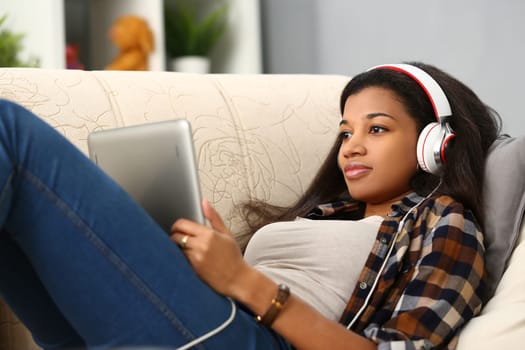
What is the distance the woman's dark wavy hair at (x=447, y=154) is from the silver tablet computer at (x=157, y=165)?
46cm

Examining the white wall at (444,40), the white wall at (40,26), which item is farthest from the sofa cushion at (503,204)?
the white wall at (40,26)

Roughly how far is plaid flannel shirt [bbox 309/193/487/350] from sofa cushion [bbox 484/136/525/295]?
2.3 inches

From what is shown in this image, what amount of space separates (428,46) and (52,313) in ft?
4.58

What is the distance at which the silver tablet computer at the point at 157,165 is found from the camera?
3.04 ft

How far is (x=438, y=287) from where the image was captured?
1.03 meters

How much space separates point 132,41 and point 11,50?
0.42 meters

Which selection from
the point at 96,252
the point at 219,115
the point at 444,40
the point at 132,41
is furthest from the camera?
the point at 132,41

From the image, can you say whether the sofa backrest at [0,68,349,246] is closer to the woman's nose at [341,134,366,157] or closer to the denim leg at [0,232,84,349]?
the woman's nose at [341,134,366,157]

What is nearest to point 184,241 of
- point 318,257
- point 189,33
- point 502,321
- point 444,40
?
point 318,257

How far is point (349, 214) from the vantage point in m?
1.44

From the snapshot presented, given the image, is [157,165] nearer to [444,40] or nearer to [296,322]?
[296,322]

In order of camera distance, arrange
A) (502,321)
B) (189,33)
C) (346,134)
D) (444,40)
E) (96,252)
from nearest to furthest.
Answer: (96,252), (502,321), (346,134), (444,40), (189,33)

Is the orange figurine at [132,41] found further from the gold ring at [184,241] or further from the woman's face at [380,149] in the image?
the gold ring at [184,241]

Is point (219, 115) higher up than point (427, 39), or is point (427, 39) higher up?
point (427, 39)
